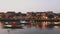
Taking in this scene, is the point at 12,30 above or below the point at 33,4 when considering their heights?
below

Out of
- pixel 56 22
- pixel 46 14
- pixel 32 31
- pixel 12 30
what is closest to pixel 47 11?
pixel 46 14

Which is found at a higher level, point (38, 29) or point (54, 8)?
point (54, 8)

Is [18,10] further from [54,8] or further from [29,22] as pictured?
[54,8]

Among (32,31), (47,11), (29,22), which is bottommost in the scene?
(32,31)

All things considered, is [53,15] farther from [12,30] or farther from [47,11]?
[12,30]

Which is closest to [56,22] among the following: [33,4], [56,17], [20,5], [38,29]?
[56,17]

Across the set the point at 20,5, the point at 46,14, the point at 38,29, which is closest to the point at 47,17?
the point at 46,14

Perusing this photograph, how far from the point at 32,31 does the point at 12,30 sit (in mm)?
218

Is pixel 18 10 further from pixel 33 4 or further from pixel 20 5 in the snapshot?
pixel 33 4

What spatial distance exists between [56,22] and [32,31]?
0.91 feet

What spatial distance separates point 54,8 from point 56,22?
15cm

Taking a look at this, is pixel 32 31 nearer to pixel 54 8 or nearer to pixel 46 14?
pixel 46 14

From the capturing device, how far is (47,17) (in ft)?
3.82

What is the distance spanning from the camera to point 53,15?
1.15 metres
